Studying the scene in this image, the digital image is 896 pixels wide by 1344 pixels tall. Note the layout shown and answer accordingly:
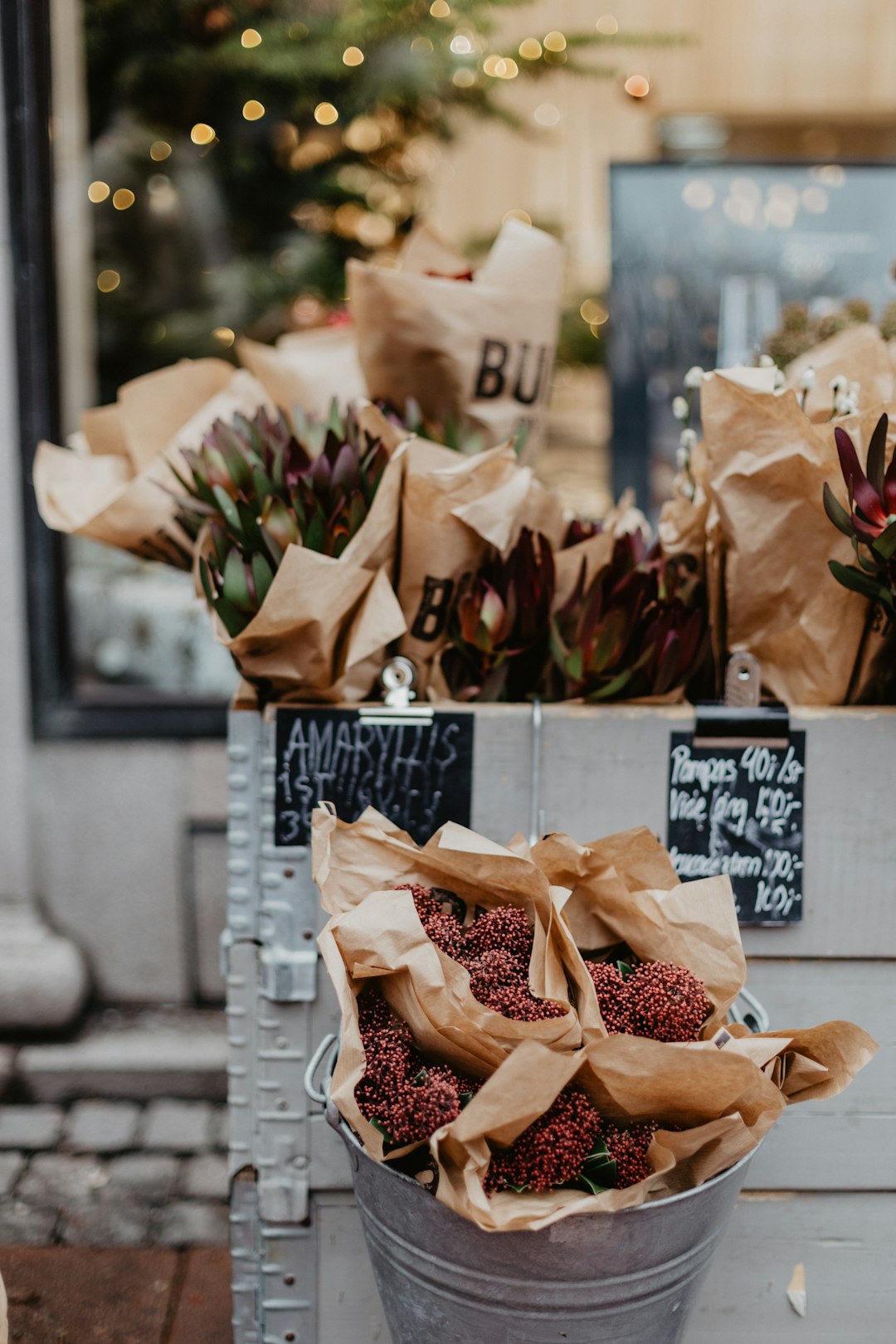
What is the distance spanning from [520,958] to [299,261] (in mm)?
2540

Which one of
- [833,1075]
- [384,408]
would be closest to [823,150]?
[384,408]

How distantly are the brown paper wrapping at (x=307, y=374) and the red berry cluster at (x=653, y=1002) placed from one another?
1186 millimetres

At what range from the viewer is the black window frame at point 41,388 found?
98.5 inches

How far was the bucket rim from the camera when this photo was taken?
96 cm

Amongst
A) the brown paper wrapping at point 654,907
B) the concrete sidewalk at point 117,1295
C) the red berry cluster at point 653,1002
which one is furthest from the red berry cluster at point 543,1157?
the concrete sidewalk at point 117,1295

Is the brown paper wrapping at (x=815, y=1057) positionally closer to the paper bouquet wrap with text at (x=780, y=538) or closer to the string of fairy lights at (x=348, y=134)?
the paper bouquet wrap with text at (x=780, y=538)

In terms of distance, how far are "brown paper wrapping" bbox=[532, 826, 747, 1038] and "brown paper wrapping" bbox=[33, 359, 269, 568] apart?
835 millimetres

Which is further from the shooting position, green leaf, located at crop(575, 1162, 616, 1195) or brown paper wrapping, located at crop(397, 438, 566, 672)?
brown paper wrapping, located at crop(397, 438, 566, 672)

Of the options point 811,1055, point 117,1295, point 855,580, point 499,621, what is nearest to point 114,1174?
point 117,1295

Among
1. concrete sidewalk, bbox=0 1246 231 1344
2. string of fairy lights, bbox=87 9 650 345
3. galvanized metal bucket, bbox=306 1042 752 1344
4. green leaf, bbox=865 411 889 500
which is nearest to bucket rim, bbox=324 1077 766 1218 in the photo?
galvanized metal bucket, bbox=306 1042 752 1344

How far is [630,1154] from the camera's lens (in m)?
0.99

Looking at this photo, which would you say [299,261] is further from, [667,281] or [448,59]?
[667,281]

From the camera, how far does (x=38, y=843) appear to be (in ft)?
8.74

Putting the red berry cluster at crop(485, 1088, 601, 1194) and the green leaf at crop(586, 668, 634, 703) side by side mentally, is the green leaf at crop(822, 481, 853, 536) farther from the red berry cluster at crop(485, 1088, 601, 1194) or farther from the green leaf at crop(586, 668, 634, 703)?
the red berry cluster at crop(485, 1088, 601, 1194)
